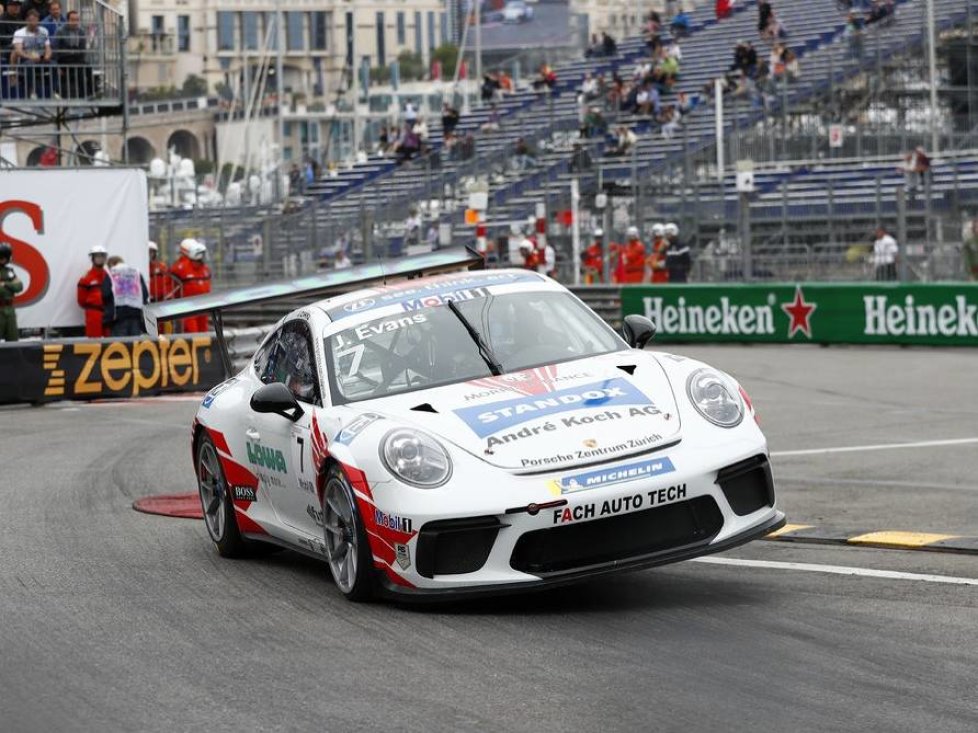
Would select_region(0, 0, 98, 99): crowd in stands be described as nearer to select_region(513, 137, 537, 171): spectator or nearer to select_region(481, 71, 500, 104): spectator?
select_region(513, 137, 537, 171): spectator

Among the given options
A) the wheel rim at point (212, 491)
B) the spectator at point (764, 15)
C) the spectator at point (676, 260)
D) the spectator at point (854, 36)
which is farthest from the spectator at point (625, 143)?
the wheel rim at point (212, 491)

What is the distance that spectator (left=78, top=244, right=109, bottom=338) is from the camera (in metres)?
23.5

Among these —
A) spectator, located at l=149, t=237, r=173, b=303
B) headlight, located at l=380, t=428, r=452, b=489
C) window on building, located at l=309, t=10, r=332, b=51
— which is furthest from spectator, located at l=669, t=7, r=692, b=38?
window on building, located at l=309, t=10, r=332, b=51

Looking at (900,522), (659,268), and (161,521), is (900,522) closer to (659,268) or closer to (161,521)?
(161,521)

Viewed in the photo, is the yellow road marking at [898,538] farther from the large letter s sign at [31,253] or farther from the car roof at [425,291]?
the large letter s sign at [31,253]

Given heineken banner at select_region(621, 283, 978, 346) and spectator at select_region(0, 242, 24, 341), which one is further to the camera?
heineken banner at select_region(621, 283, 978, 346)

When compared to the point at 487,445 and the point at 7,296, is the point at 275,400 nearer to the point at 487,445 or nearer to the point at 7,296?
the point at 487,445

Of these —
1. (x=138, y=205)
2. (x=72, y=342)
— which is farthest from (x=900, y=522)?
(x=138, y=205)

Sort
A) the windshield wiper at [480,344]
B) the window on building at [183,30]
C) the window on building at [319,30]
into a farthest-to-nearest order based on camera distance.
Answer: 1. the window on building at [319,30]
2. the window on building at [183,30]
3. the windshield wiper at [480,344]

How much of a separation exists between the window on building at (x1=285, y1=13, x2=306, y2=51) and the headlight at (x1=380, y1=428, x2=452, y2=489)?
13943cm

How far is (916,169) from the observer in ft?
101

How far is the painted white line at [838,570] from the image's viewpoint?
7699mm

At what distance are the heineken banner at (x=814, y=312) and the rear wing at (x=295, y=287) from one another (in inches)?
572

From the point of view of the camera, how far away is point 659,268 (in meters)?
28.1
